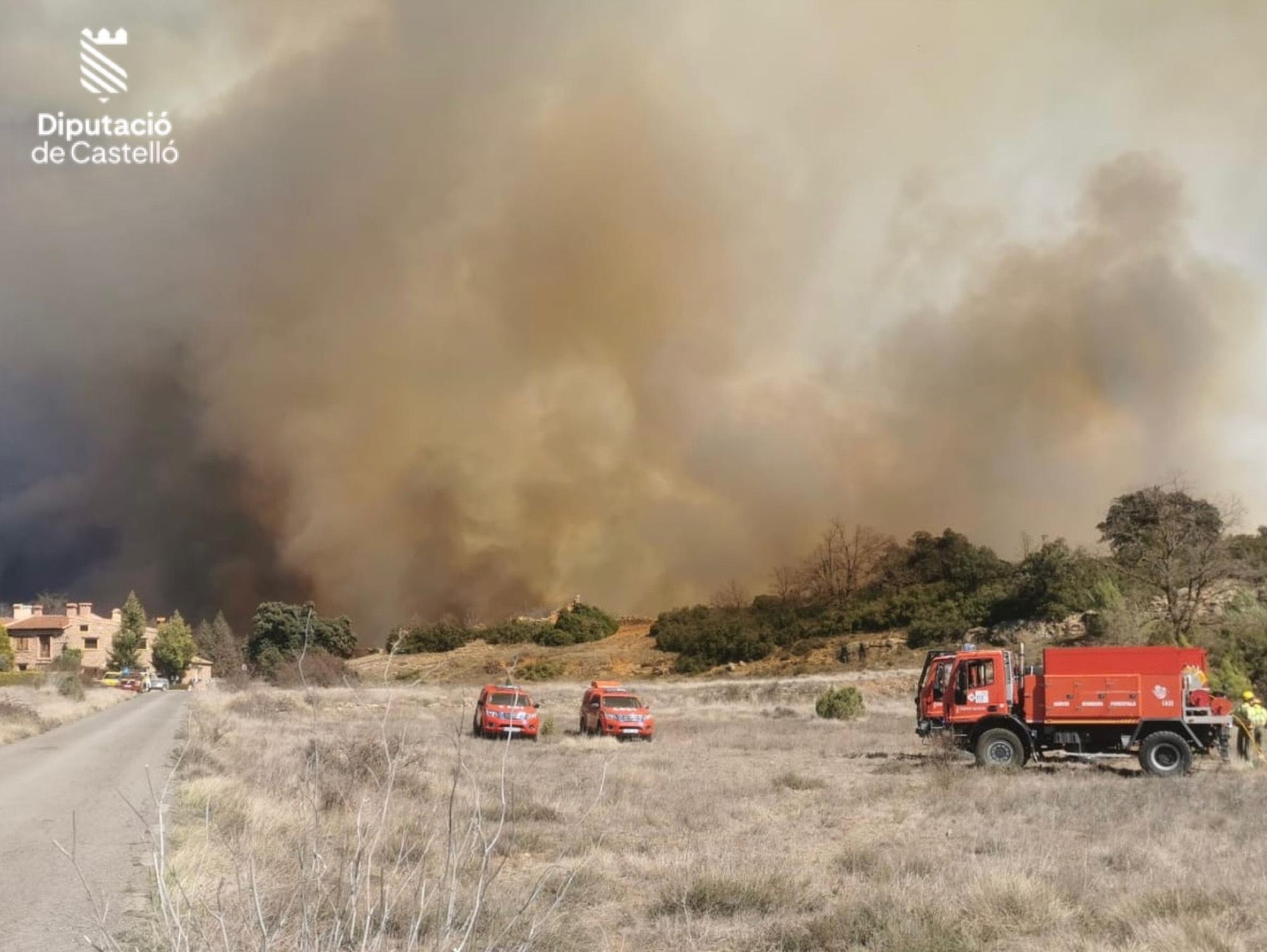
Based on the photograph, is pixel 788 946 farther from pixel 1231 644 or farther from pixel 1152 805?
pixel 1231 644

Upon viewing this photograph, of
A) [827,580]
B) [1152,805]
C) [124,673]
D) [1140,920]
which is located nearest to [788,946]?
[1140,920]

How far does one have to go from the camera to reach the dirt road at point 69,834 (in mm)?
7844

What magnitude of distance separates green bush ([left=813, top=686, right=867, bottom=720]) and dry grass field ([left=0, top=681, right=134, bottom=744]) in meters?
24.6

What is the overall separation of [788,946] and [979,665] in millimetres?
14281

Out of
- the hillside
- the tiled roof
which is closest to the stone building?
the tiled roof

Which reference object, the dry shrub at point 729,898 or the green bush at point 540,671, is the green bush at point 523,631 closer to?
the green bush at point 540,671

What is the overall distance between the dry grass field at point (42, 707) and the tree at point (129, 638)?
40.3 metres

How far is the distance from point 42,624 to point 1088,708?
11269 centimetres

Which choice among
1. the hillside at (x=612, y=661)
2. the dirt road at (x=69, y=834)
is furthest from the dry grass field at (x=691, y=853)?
the hillside at (x=612, y=661)

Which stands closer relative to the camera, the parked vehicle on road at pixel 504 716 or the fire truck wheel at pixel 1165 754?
the fire truck wheel at pixel 1165 754

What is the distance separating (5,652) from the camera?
7612 cm

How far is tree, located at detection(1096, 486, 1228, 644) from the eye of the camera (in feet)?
134

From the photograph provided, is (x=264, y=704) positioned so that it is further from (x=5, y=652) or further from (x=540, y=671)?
(x=5, y=652)

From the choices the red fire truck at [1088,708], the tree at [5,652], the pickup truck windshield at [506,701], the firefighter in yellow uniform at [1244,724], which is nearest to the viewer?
the red fire truck at [1088,708]
